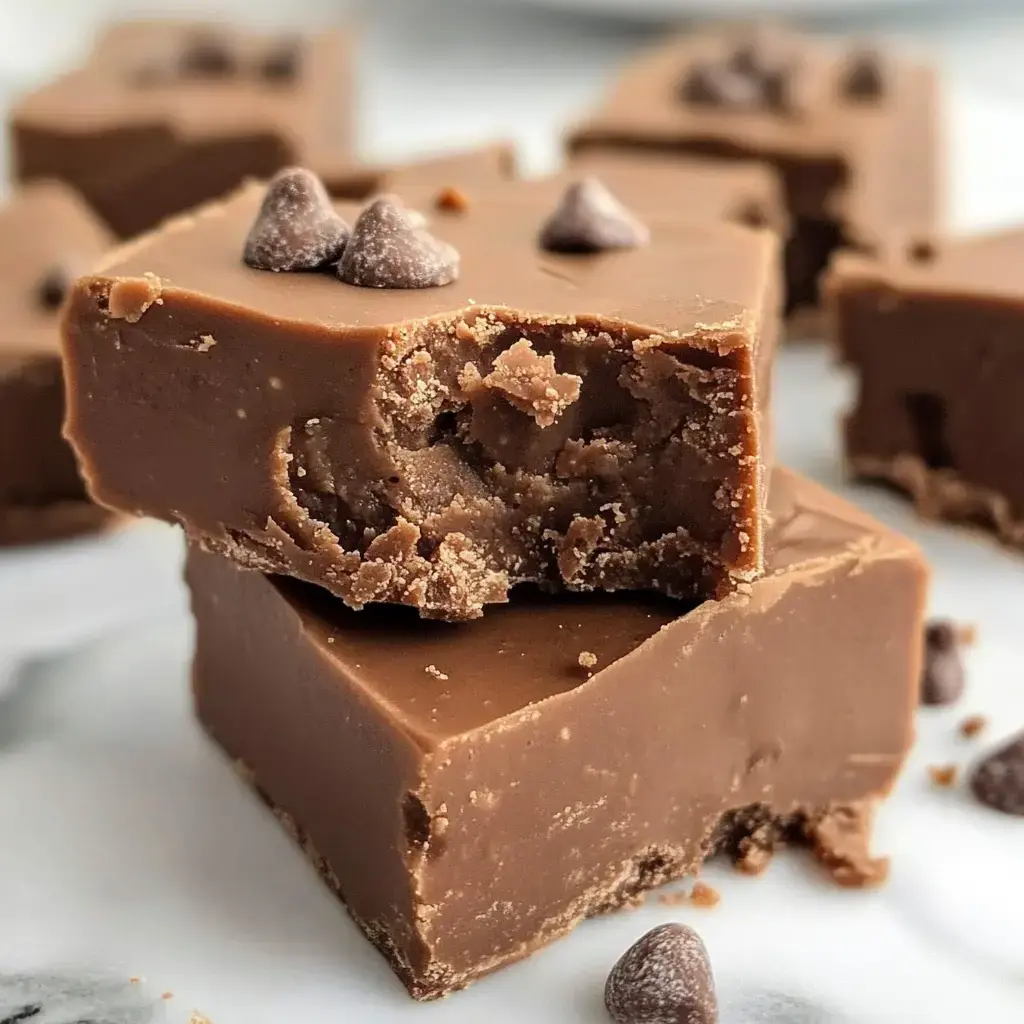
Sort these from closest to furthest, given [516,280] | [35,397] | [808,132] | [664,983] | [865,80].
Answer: [664,983] → [516,280] → [35,397] → [808,132] → [865,80]

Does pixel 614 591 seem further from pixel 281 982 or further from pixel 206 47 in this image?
pixel 206 47

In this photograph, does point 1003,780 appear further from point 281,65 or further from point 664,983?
point 281,65

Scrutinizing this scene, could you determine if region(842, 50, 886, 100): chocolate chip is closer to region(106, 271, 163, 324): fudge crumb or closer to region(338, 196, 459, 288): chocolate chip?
region(338, 196, 459, 288): chocolate chip

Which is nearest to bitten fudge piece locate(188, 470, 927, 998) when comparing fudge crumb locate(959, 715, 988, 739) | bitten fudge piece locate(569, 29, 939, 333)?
fudge crumb locate(959, 715, 988, 739)

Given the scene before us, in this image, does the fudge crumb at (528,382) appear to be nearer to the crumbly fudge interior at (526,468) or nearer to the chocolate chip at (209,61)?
the crumbly fudge interior at (526,468)

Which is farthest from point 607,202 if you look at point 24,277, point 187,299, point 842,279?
point 24,277

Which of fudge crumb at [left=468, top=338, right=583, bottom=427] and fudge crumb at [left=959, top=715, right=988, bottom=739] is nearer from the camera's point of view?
fudge crumb at [left=468, top=338, right=583, bottom=427]

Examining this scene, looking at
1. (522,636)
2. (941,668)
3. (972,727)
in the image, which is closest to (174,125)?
(522,636)
